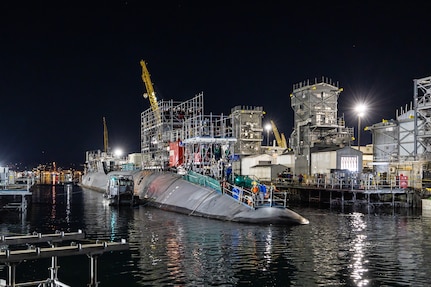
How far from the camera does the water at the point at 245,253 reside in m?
23.6

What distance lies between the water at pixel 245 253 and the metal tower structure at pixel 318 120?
5509 centimetres

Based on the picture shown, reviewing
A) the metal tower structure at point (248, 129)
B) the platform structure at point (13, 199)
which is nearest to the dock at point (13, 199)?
the platform structure at point (13, 199)

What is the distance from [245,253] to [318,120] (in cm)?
7828

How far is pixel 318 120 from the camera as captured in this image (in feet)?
343

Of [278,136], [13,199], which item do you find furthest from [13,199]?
[278,136]

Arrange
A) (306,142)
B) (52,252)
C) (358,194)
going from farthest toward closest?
(306,142)
(358,194)
(52,252)

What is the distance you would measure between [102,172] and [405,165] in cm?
6771

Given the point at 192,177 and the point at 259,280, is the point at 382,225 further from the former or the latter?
the point at 259,280

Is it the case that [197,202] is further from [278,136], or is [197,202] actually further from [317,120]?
[278,136]

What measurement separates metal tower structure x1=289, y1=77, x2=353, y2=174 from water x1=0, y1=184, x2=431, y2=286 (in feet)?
181

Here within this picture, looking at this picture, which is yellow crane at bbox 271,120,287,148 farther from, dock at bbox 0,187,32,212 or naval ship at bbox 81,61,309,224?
dock at bbox 0,187,32,212

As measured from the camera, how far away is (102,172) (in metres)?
114

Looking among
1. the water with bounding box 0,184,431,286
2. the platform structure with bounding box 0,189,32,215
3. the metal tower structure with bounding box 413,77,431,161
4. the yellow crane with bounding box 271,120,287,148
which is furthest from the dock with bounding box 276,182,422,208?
the yellow crane with bounding box 271,120,287,148

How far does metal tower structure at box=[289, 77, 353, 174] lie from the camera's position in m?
104
